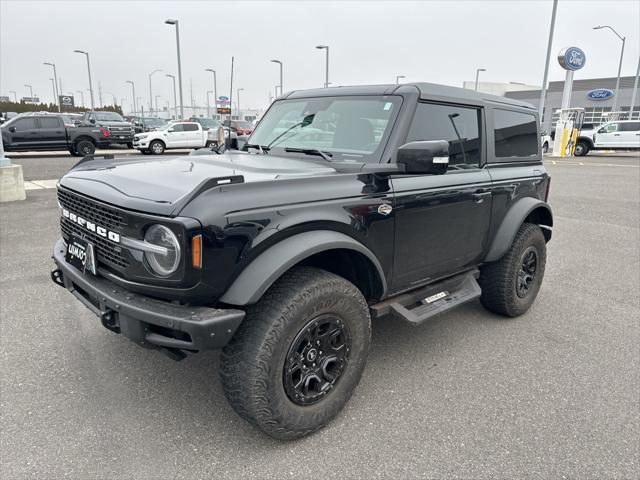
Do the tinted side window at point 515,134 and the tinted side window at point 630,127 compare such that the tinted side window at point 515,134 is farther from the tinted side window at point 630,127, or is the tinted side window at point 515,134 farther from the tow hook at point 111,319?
the tinted side window at point 630,127

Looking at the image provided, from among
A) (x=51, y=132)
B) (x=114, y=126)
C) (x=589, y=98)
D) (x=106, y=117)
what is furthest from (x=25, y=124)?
(x=589, y=98)

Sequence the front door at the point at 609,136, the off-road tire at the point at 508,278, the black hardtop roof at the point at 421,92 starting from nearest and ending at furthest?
the black hardtop roof at the point at 421,92
the off-road tire at the point at 508,278
the front door at the point at 609,136

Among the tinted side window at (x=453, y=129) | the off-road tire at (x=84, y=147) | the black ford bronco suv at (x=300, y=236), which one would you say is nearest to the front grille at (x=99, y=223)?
the black ford bronco suv at (x=300, y=236)

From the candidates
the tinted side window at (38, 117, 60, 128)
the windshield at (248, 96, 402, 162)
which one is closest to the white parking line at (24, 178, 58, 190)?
the tinted side window at (38, 117, 60, 128)

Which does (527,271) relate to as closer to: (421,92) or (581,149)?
(421,92)

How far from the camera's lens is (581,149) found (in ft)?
88.0

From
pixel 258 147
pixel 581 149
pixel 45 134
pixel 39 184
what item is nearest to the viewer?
pixel 258 147

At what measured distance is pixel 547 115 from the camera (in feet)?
207

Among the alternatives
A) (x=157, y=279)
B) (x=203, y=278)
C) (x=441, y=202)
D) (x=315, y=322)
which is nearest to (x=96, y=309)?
(x=157, y=279)

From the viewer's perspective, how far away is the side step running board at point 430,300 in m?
3.13

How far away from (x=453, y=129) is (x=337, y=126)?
88 centimetres

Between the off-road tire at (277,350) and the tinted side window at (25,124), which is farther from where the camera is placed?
the tinted side window at (25,124)

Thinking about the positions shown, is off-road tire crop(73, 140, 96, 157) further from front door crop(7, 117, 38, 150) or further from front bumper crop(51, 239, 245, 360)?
front bumper crop(51, 239, 245, 360)

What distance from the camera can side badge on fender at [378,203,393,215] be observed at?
9.31 feet
